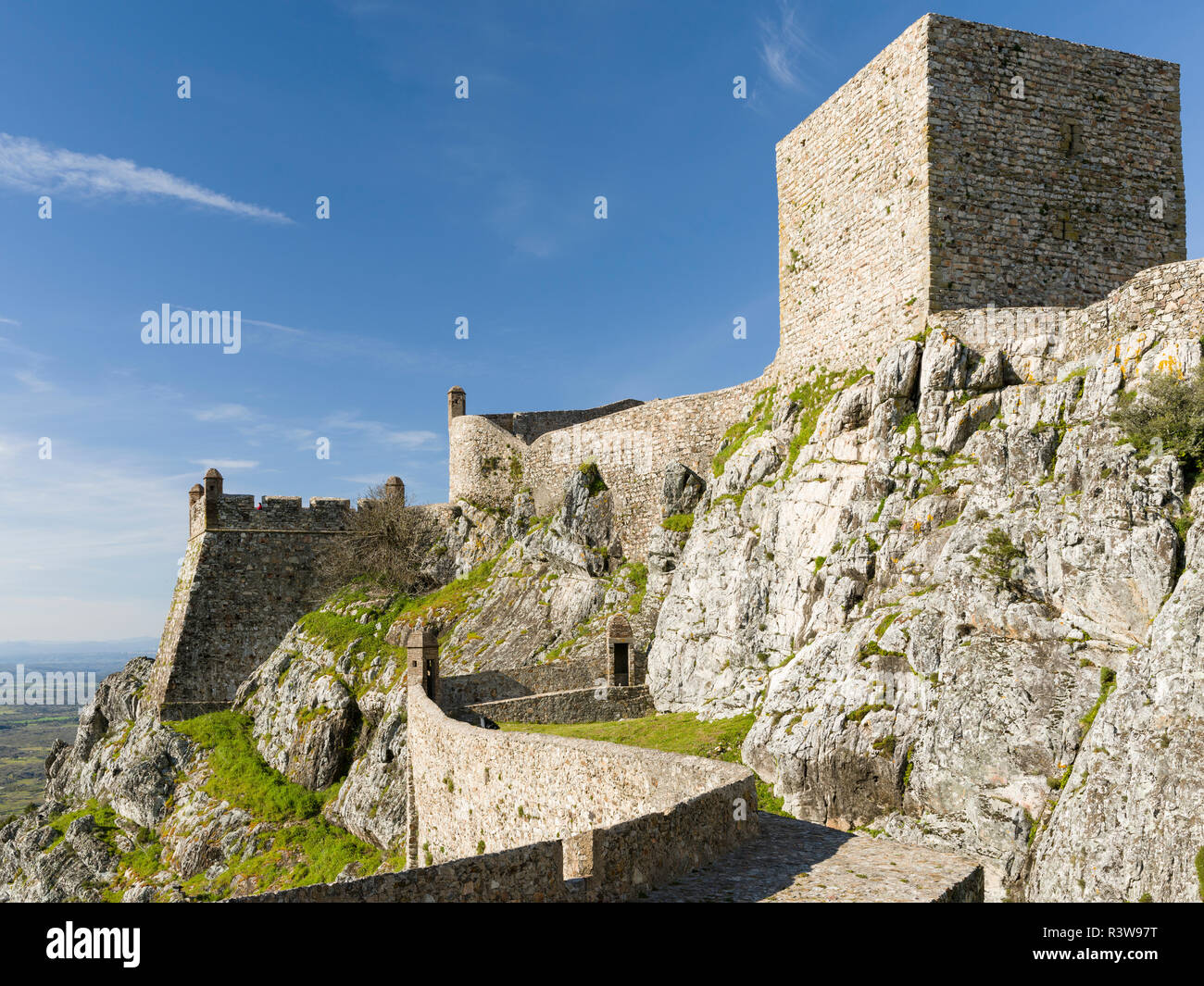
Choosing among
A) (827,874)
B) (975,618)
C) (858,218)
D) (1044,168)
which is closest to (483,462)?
(858,218)

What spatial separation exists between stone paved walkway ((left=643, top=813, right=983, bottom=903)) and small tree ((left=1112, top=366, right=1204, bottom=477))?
23.8 ft

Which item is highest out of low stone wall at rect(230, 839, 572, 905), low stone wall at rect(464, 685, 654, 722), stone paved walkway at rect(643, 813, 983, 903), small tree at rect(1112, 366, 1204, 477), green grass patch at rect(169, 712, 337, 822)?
small tree at rect(1112, 366, 1204, 477)

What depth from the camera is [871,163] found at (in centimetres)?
2028

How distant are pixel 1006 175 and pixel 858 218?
11.0ft

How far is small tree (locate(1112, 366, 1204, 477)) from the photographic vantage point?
12.1 metres

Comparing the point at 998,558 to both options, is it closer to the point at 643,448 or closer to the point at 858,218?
the point at 858,218

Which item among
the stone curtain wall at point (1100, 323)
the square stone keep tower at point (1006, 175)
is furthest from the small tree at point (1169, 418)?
the square stone keep tower at point (1006, 175)

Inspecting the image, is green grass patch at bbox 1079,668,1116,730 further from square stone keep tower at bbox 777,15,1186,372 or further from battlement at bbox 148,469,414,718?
battlement at bbox 148,469,414,718

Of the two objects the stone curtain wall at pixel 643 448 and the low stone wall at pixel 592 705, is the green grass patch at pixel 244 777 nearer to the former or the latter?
the low stone wall at pixel 592 705

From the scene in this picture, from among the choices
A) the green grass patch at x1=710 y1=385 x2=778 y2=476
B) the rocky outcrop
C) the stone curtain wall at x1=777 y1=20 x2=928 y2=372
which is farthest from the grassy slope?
the stone curtain wall at x1=777 y1=20 x2=928 y2=372

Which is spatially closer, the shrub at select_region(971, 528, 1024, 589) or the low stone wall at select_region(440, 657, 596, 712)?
the shrub at select_region(971, 528, 1024, 589)

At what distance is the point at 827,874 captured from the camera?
8.09 metres

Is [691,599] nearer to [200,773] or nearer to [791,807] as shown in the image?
[791,807]

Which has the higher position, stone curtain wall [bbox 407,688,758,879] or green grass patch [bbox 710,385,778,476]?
green grass patch [bbox 710,385,778,476]
